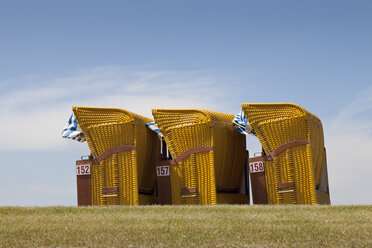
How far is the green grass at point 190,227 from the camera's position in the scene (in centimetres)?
1222

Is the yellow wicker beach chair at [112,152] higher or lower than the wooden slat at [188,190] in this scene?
higher

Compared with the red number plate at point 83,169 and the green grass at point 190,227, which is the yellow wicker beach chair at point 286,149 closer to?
the green grass at point 190,227

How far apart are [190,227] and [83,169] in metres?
10.1

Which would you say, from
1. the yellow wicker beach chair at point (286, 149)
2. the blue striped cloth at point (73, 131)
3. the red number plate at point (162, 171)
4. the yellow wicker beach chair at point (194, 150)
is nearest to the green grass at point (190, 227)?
the yellow wicker beach chair at point (286, 149)

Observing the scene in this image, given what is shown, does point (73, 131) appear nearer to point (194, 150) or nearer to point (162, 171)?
point (162, 171)

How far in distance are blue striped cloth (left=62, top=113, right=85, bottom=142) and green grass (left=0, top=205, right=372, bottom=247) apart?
5956 millimetres

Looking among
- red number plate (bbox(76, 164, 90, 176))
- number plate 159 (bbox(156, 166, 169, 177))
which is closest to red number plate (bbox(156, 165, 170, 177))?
number plate 159 (bbox(156, 166, 169, 177))

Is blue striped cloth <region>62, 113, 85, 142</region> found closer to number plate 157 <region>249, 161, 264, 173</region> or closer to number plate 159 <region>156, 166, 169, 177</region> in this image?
number plate 159 <region>156, 166, 169, 177</region>

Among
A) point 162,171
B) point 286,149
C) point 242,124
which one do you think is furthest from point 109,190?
point 286,149

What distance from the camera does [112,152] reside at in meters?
22.4

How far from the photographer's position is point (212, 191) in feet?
71.7

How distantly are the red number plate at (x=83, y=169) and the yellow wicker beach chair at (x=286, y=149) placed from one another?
683 centimetres

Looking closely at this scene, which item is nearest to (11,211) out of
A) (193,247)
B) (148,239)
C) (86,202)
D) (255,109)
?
(86,202)

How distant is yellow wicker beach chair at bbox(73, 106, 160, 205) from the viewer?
22234mm
